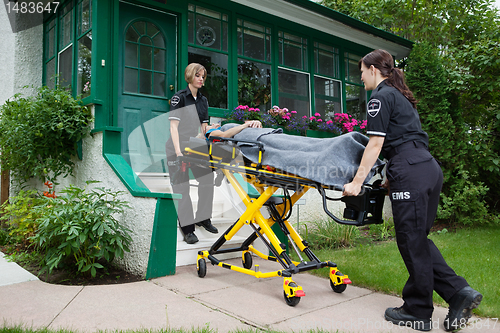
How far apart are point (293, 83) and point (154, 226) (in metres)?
4.97

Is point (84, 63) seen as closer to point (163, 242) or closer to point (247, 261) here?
point (163, 242)

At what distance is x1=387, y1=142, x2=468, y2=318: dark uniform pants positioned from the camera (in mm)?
2529

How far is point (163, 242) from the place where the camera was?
3680 millimetres

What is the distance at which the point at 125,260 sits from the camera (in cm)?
390

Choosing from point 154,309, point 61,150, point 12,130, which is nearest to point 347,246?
point 154,309

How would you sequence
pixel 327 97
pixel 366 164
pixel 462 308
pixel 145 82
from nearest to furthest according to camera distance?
1. pixel 462 308
2. pixel 366 164
3. pixel 145 82
4. pixel 327 97

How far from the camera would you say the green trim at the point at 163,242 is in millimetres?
3625

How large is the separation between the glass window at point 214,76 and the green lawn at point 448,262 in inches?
122

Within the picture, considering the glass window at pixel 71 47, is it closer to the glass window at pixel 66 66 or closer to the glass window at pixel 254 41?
the glass window at pixel 66 66

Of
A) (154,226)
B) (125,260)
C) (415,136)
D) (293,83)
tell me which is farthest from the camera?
(293,83)

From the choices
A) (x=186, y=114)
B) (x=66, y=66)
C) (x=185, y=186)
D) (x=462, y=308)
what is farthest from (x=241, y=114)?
(x=462, y=308)

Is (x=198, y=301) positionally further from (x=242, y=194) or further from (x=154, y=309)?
(x=242, y=194)

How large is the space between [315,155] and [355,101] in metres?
6.69

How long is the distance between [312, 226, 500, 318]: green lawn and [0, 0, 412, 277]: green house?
172 centimetres
